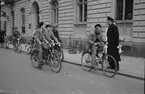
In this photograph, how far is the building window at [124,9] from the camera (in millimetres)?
11170

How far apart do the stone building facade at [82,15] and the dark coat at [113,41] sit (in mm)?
4029

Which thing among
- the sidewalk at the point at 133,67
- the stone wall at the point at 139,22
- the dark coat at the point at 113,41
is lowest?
the sidewalk at the point at 133,67

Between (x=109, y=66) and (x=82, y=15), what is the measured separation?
377 inches

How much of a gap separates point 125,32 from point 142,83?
6188 millimetres

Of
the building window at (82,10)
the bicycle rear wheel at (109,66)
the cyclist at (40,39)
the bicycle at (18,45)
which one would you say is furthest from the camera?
the building window at (82,10)

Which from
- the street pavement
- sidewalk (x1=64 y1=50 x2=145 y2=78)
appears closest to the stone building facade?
sidewalk (x1=64 y1=50 x2=145 y2=78)

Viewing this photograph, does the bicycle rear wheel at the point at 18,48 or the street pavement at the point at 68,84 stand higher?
the bicycle rear wheel at the point at 18,48

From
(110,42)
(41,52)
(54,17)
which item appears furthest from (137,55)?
(54,17)

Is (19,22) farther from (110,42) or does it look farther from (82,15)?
(110,42)

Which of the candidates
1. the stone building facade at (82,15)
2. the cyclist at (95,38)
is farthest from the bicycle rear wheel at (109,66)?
the stone building facade at (82,15)

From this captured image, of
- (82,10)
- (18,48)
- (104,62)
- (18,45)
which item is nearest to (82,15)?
(82,10)

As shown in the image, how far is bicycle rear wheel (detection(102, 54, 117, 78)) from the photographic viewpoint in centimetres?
634

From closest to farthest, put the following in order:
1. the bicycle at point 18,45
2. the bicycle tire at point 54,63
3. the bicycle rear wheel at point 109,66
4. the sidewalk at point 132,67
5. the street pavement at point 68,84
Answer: the street pavement at point 68,84
the bicycle rear wheel at point 109,66
the sidewalk at point 132,67
the bicycle tire at point 54,63
the bicycle at point 18,45

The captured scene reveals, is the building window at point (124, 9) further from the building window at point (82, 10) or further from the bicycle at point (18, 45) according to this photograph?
the bicycle at point (18, 45)
